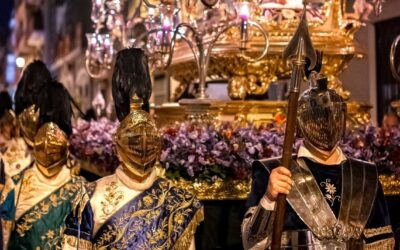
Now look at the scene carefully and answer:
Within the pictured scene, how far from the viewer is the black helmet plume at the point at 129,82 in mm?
3500

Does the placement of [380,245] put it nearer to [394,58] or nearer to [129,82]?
[394,58]

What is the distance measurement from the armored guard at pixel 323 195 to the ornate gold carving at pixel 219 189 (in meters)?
1.31

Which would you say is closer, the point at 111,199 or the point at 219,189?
the point at 111,199

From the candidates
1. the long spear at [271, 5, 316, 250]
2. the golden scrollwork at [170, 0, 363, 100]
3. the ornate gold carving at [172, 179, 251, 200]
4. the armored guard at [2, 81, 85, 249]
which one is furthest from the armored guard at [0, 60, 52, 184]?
the long spear at [271, 5, 316, 250]

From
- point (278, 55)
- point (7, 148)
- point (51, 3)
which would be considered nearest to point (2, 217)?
point (7, 148)

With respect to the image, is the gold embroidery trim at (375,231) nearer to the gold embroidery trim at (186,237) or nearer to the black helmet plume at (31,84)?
the gold embroidery trim at (186,237)

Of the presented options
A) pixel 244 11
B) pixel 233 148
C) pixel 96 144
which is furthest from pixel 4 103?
pixel 233 148

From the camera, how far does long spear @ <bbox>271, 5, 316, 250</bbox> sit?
2768 mm

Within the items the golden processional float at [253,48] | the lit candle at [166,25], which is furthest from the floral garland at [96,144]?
the lit candle at [166,25]

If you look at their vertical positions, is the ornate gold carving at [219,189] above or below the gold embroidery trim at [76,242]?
above

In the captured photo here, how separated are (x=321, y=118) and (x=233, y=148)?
1.48 meters

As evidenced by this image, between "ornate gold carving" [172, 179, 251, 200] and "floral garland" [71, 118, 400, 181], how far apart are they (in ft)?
0.12

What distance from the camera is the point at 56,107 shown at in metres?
4.42

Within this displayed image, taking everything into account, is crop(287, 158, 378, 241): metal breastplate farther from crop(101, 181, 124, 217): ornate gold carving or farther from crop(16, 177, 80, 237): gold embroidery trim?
crop(16, 177, 80, 237): gold embroidery trim
